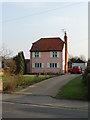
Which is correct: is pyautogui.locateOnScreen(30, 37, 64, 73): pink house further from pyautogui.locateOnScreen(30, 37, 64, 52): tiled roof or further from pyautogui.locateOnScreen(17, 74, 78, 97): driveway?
pyautogui.locateOnScreen(17, 74, 78, 97): driveway

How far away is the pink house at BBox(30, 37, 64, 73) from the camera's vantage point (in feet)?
158

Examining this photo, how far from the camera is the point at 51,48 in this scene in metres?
49.2

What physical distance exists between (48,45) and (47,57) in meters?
2.99

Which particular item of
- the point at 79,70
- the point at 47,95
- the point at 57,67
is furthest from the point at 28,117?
the point at 57,67

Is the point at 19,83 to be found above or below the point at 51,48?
below

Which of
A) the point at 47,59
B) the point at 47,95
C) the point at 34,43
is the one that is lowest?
the point at 47,95

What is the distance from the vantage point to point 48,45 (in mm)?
50500

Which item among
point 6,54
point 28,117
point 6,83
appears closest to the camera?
point 28,117

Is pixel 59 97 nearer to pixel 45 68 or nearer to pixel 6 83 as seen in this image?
pixel 6 83

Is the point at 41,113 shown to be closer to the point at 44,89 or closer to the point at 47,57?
the point at 44,89

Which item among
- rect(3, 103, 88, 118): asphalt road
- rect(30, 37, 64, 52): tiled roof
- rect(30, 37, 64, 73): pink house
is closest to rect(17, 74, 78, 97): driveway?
rect(3, 103, 88, 118): asphalt road

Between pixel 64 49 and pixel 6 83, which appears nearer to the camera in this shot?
pixel 6 83

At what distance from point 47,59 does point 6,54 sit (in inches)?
379

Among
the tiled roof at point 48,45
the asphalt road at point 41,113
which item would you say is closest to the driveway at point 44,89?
the asphalt road at point 41,113
